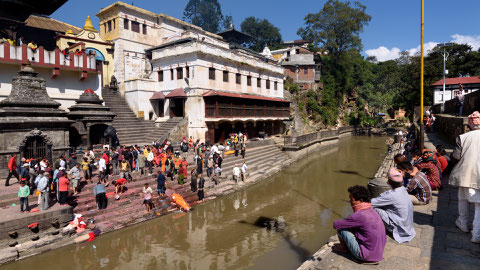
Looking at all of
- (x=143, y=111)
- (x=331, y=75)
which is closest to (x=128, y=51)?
(x=143, y=111)

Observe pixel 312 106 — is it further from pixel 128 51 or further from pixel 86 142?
pixel 86 142

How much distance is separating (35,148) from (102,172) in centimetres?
425

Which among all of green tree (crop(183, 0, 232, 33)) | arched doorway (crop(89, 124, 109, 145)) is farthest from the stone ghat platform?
green tree (crop(183, 0, 232, 33))

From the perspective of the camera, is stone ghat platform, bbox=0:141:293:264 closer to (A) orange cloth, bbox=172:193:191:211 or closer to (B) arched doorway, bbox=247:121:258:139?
(A) orange cloth, bbox=172:193:191:211

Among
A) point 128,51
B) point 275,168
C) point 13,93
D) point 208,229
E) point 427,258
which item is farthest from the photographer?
point 128,51

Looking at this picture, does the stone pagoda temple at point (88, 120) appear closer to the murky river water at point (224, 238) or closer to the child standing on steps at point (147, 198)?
the child standing on steps at point (147, 198)

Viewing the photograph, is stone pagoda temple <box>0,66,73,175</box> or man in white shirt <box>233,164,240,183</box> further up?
stone pagoda temple <box>0,66,73,175</box>

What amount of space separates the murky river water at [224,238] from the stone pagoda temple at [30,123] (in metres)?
7.37

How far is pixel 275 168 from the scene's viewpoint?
926 inches

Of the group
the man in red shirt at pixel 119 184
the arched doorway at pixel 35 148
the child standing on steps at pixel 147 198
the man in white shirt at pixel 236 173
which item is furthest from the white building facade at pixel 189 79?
the child standing on steps at pixel 147 198

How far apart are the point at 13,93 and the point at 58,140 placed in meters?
3.29

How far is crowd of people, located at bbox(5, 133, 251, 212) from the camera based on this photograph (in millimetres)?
10945

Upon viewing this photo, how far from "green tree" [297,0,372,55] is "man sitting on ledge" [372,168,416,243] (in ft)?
168

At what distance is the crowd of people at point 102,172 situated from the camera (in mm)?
10945
